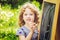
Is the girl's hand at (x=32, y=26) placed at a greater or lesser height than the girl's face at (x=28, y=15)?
lesser

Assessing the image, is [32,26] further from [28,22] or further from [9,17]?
[9,17]

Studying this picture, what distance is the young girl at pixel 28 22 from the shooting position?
1.25 meters

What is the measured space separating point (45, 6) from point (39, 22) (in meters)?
0.12

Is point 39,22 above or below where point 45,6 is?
below

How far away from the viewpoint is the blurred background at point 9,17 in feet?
4.05

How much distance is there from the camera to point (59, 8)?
1.25 metres

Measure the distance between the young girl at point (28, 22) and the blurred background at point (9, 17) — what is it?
0.03 metres

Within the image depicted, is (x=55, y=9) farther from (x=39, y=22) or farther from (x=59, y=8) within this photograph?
(x=39, y=22)

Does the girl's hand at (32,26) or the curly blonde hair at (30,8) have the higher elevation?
the curly blonde hair at (30,8)

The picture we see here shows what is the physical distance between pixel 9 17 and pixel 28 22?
0.13m

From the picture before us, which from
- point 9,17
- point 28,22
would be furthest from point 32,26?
point 9,17

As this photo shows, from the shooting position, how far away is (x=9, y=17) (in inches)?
48.8

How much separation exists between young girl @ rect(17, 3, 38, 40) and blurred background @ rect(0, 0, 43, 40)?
0.11ft

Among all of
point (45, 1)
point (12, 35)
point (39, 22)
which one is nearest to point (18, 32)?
point (12, 35)
